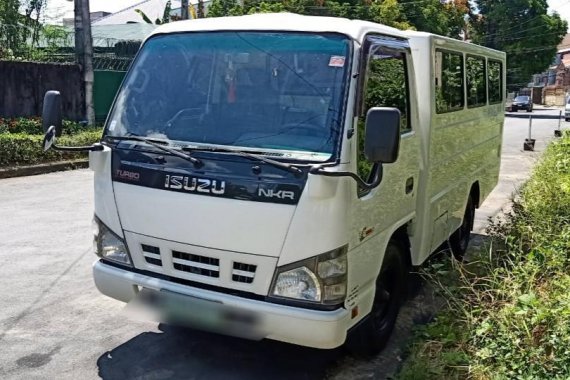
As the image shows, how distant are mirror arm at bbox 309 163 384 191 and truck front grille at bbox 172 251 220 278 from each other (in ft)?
2.51

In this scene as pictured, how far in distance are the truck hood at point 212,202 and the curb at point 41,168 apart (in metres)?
8.50

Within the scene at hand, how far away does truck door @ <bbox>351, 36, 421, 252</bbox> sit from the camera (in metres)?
3.50

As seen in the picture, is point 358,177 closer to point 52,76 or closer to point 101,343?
point 101,343

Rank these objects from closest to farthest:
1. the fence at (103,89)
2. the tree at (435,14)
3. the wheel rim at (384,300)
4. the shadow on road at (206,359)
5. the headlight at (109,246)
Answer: the headlight at (109,246), the shadow on road at (206,359), the wheel rim at (384,300), the fence at (103,89), the tree at (435,14)

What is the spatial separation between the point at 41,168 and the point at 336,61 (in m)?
9.74

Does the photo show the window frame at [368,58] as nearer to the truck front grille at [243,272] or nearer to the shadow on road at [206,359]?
the truck front grille at [243,272]

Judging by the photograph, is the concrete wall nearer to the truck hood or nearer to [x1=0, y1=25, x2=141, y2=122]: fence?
[x1=0, y1=25, x2=141, y2=122]: fence

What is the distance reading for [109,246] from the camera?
3.70 meters

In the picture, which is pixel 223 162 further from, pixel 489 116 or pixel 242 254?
pixel 489 116

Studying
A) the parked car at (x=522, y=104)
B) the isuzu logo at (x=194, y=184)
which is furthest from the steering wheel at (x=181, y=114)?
the parked car at (x=522, y=104)

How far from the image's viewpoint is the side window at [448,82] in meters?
4.83

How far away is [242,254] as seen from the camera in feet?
10.7

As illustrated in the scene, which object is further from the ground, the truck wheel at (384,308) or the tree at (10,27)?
the tree at (10,27)

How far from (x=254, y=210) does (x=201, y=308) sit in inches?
25.3
